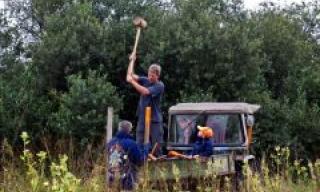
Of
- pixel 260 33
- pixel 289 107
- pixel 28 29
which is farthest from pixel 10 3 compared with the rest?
pixel 289 107

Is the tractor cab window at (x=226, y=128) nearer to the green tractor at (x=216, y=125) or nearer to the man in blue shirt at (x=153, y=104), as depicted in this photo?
the green tractor at (x=216, y=125)

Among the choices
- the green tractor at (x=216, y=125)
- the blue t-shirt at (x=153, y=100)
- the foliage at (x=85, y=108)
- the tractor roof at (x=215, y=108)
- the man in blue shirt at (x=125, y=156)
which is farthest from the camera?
the foliage at (x=85, y=108)

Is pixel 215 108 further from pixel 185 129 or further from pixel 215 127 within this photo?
pixel 185 129

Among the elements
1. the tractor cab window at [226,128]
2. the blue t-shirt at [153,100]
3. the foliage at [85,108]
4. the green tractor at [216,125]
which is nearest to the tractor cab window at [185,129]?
the green tractor at [216,125]

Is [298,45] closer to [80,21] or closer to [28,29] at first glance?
[80,21]

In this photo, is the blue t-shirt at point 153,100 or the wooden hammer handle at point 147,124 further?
the blue t-shirt at point 153,100

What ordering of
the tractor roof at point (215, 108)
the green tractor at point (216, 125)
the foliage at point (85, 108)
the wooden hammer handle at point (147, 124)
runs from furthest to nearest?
the foliage at point (85, 108), the tractor roof at point (215, 108), the green tractor at point (216, 125), the wooden hammer handle at point (147, 124)

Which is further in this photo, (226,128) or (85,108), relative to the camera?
(85,108)

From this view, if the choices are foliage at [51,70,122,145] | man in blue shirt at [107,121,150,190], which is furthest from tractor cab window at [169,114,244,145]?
foliage at [51,70,122,145]

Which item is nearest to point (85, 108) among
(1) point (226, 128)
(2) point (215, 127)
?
(2) point (215, 127)

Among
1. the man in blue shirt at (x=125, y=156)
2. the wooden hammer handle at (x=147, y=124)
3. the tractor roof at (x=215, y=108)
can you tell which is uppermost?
the tractor roof at (x=215, y=108)

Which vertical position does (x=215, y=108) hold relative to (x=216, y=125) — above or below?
above

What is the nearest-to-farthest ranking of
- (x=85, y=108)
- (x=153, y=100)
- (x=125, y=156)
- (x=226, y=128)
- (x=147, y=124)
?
1. (x=125, y=156)
2. (x=147, y=124)
3. (x=153, y=100)
4. (x=226, y=128)
5. (x=85, y=108)

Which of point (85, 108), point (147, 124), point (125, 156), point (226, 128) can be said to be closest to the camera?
point (125, 156)
